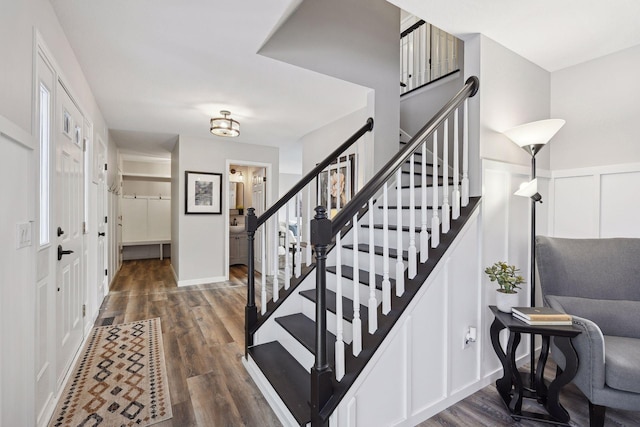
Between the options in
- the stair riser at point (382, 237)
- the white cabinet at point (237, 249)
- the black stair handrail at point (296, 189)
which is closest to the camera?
the stair riser at point (382, 237)

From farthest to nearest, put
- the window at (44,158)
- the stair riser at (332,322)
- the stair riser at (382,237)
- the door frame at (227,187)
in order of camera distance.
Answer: the door frame at (227,187)
the stair riser at (382,237)
the stair riser at (332,322)
the window at (44,158)

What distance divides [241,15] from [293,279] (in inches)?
78.3

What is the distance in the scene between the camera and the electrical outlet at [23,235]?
4.41 feet

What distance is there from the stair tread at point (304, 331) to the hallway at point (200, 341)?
439 millimetres

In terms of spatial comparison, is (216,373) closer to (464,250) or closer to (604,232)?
(464,250)

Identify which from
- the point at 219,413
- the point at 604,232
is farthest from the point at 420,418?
the point at 604,232

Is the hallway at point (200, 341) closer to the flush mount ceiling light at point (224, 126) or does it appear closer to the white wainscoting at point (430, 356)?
the white wainscoting at point (430, 356)

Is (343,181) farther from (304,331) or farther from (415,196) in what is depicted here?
(304,331)

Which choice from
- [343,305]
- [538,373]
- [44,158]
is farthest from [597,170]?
[44,158]

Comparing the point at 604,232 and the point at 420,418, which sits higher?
the point at 604,232

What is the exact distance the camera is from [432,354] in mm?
1722

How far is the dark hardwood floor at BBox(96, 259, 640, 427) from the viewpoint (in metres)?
1.72

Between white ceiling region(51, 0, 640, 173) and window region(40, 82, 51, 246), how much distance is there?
611 mm

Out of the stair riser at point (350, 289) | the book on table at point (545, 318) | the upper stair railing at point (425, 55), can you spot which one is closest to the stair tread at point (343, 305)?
the stair riser at point (350, 289)
